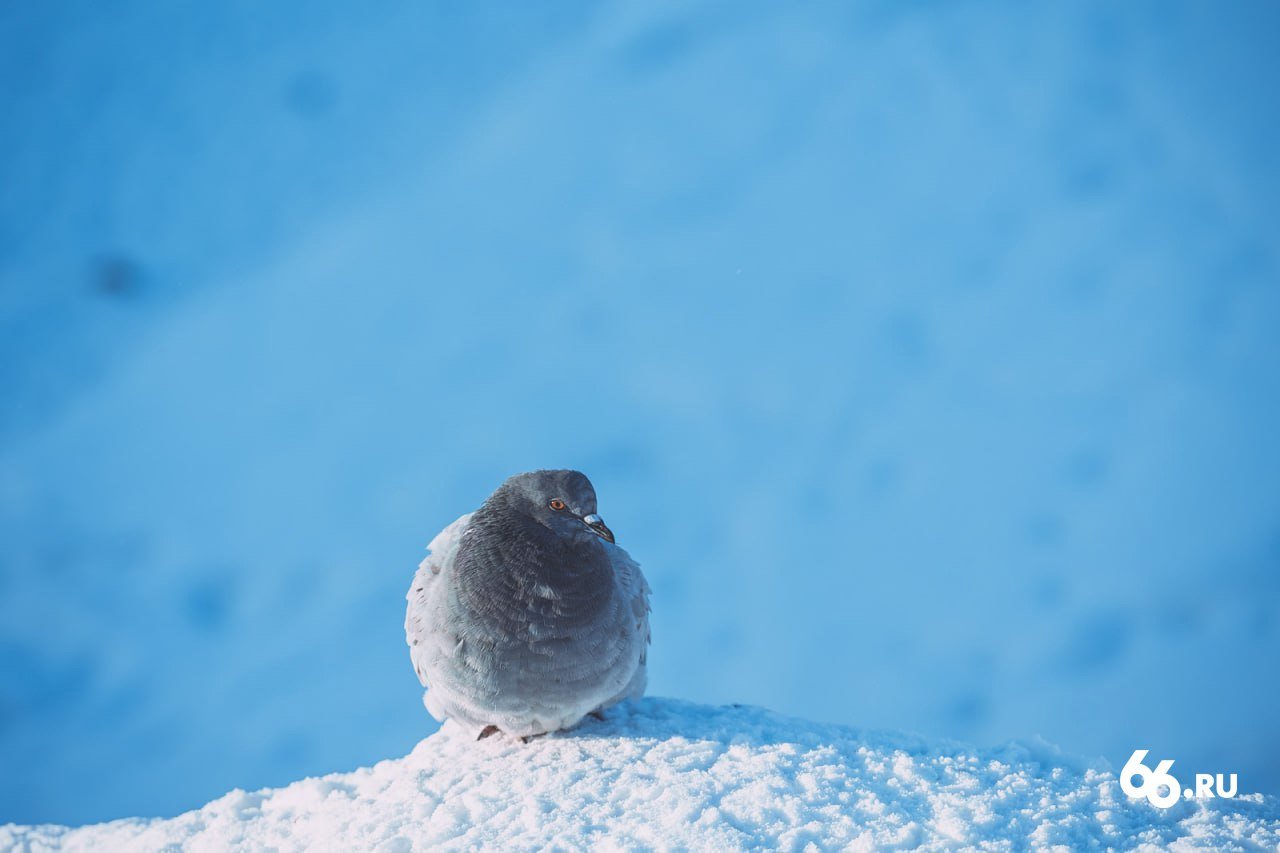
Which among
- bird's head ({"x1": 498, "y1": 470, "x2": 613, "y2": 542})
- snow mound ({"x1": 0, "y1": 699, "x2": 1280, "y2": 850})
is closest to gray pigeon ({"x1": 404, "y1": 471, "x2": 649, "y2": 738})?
bird's head ({"x1": 498, "y1": 470, "x2": 613, "y2": 542})

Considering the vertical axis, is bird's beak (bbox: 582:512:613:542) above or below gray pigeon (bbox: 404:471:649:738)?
above

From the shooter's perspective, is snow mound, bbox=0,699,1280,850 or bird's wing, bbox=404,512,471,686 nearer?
snow mound, bbox=0,699,1280,850

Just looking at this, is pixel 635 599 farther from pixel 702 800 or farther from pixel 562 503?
pixel 702 800

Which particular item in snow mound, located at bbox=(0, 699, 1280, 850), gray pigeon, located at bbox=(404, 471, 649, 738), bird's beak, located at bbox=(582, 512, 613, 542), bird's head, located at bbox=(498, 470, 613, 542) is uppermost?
bird's head, located at bbox=(498, 470, 613, 542)

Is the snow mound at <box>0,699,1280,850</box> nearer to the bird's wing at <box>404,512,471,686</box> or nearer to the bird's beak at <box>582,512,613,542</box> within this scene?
the bird's wing at <box>404,512,471,686</box>

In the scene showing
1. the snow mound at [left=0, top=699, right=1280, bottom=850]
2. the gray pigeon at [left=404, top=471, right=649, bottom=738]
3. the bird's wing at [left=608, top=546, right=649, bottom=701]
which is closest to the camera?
the snow mound at [left=0, top=699, right=1280, bottom=850]

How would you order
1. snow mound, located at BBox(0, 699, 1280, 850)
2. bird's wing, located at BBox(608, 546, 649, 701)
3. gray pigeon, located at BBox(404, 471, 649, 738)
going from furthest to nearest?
bird's wing, located at BBox(608, 546, 649, 701)
gray pigeon, located at BBox(404, 471, 649, 738)
snow mound, located at BBox(0, 699, 1280, 850)
